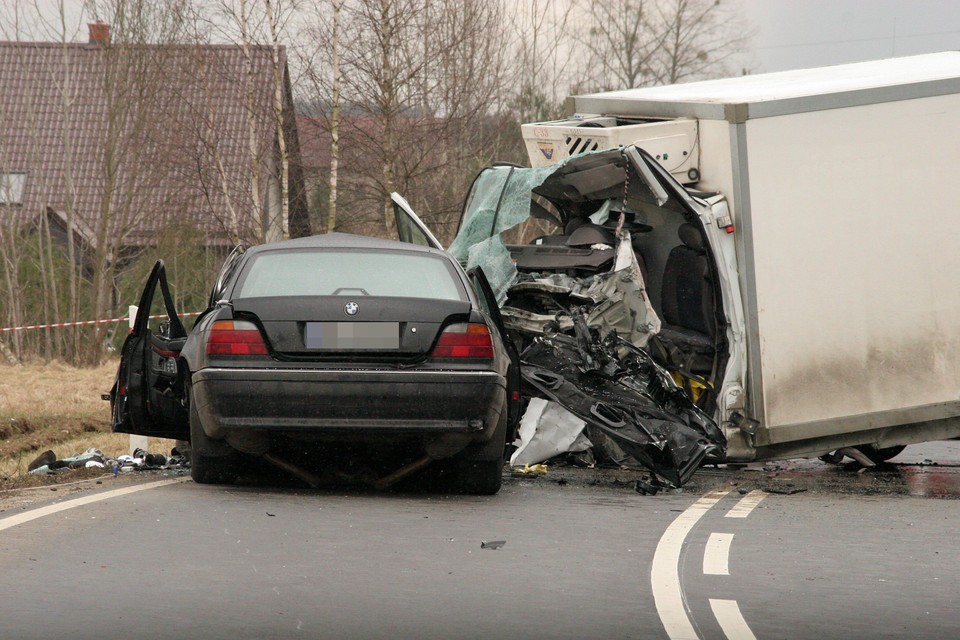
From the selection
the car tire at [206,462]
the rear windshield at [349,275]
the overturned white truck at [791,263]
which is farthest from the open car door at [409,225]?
the car tire at [206,462]

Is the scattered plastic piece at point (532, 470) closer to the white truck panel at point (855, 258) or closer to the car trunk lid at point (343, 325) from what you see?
the white truck panel at point (855, 258)

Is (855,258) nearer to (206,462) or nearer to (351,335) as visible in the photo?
(351,335)

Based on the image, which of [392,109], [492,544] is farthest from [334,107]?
[492,544]

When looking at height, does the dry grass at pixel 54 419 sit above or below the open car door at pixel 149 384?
below

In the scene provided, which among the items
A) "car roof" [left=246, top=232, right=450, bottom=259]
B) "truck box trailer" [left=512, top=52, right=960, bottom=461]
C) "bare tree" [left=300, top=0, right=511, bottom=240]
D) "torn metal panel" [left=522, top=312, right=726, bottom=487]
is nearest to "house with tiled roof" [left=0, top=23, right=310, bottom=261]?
"bare tree" [left=300, top=0, right=511, bottom=240]

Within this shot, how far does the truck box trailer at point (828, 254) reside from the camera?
33.2ft

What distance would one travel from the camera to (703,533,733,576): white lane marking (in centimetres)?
630

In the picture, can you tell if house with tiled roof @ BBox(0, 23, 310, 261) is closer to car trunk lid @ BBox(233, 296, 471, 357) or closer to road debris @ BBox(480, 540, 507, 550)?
car trunk lid @ BBox(233, 296, 471, 357)

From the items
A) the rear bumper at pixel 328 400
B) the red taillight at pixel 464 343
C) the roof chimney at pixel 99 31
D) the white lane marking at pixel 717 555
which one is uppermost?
the roof chimney at pixel 99 31

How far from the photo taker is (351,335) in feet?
26.0

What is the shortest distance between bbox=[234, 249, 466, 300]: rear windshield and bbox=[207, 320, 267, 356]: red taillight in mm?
320

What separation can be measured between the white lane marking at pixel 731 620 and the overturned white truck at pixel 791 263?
14.8ft

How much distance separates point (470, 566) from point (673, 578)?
0.88 metres

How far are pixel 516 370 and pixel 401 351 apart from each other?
4.61 feet
